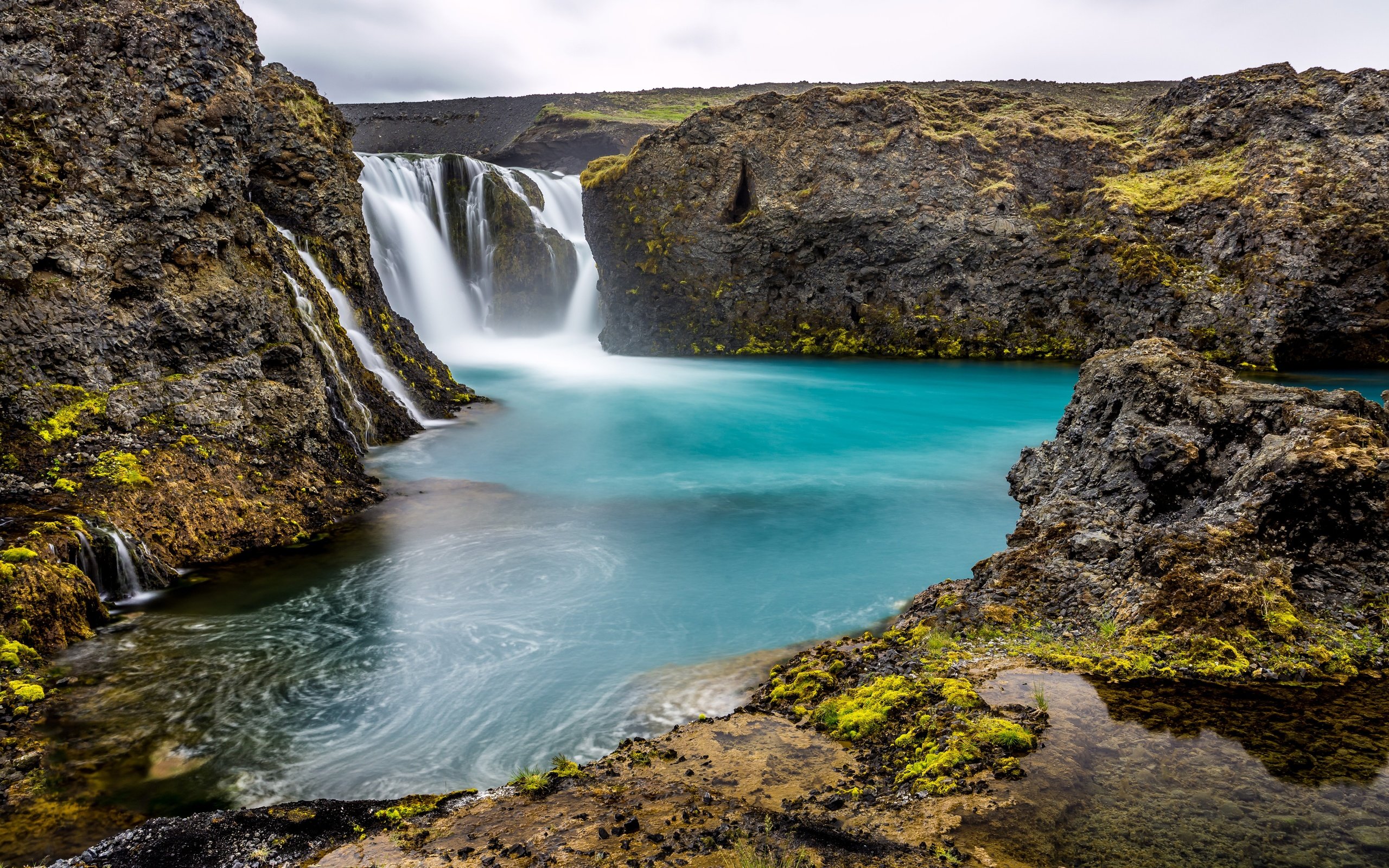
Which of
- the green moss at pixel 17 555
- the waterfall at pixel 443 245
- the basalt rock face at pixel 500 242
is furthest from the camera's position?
the basalt rock face at pixel 500 242

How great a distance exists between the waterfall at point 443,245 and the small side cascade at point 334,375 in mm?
15033

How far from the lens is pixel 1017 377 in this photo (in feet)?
77.2

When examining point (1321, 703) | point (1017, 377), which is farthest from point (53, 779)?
point (1017, 377)

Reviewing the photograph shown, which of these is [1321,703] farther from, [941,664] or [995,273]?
[995,273]

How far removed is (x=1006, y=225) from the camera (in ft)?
83.9

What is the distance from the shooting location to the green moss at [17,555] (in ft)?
21.0

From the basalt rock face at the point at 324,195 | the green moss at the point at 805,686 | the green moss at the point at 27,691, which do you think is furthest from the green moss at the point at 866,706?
the basalt rock face at the point at 324,195

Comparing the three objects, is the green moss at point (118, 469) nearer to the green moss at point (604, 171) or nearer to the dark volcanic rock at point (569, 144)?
the green moss at point (604, 171)

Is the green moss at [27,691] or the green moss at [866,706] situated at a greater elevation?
the green moss at [866,706]

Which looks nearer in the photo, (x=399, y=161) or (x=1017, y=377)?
(x=1017, y=377)

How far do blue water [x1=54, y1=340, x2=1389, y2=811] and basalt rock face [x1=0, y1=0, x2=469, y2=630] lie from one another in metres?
0.97

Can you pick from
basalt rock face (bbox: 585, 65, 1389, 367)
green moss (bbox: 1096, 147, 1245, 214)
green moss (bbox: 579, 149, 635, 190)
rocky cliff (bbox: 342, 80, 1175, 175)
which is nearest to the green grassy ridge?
rocky cliff (bbox: 342, 80, 1175, 175)

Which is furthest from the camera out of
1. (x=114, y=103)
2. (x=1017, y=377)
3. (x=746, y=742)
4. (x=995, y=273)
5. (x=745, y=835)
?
(x=995, y=273)

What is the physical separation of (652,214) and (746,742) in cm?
2650
